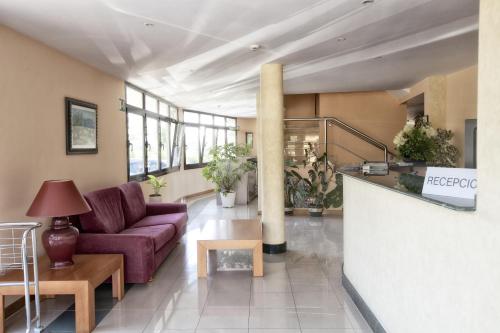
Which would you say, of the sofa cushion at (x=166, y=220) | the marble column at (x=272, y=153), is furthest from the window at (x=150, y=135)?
the marble column at (x=272, y=153)

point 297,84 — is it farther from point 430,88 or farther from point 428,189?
point 428,189

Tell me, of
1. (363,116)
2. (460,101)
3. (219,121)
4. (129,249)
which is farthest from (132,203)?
(219,121)

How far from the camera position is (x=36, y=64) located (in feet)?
13.2

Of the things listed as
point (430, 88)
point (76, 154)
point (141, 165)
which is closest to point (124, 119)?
point (141, 165)

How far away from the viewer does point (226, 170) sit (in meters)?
9.97

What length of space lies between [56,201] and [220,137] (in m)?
10.4

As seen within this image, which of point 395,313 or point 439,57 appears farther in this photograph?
point 439,57

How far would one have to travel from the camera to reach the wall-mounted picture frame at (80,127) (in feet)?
15.2

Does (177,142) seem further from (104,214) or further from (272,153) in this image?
(104,214)

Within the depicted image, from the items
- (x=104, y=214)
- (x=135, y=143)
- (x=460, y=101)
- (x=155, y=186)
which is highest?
(x=460, y=101)

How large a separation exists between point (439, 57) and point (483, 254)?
458 centimetres

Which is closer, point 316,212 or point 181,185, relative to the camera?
point 316,212

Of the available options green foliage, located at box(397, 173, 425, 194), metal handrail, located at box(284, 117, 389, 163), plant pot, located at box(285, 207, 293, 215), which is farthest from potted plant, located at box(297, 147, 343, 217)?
green foliage, located at box(397, 173, 425, 194)

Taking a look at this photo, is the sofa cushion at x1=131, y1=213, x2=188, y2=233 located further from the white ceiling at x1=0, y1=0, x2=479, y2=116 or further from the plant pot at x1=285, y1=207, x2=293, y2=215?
the plant pot at x1=285, y1=207, x2=293, y2=215
